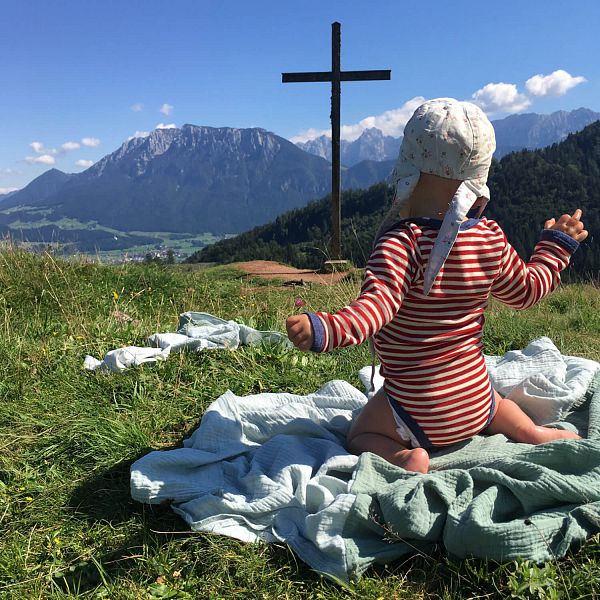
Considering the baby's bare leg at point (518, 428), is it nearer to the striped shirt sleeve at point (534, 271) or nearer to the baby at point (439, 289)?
the baby at point (439, 289)

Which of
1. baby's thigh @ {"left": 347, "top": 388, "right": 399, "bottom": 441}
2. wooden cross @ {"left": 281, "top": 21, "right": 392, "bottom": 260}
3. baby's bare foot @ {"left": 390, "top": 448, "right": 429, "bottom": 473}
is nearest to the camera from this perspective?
baby's bare foot @ {"left": 390, "top": 448, "right": 429, "bottom": 473}

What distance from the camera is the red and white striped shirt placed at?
2432mm

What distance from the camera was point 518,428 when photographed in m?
2.91

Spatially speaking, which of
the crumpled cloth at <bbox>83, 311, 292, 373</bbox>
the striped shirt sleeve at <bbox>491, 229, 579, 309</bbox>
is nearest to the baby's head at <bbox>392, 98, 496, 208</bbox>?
the striped shirt sleeve at <bbox>491, 229, 579, 309</bbox>

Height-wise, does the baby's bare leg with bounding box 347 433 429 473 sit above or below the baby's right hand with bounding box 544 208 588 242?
below

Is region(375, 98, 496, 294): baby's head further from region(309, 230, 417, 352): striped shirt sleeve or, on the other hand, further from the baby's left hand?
the baby's left hand

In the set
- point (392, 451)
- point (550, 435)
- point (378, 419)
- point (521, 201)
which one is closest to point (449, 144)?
point (378, 419)

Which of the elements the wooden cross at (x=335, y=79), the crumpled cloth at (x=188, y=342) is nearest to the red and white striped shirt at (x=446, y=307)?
the crumpled cloth at (x=188, y=342)

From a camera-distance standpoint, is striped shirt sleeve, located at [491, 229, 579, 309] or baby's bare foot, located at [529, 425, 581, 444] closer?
striped shirt sleeve, located at [491, 229, 579, 309]

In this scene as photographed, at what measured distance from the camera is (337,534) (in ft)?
7.54

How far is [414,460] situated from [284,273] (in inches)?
437

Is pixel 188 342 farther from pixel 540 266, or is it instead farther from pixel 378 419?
pixel 540 266

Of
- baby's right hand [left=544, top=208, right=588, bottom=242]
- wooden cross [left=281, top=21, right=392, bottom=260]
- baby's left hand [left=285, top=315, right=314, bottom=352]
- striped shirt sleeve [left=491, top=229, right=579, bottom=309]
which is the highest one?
wooden cross [left=281, top=21, right=392, bottom=260]

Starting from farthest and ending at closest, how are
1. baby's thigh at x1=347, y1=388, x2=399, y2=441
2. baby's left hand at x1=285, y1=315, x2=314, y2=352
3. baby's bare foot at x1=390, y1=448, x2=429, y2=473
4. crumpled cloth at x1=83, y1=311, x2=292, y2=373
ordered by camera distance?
crumpled cloth at x1=83, y1=311, x2=292, y2=373
baby's thigh at x1=347, y1=388, x2=399, y2=441
baby's bare foot at x1=390, y1=448, x2=429, y2=473
baby's left hand at x1=285, y1=315, x2=314, y2=352
